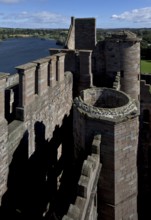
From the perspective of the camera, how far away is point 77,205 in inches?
307

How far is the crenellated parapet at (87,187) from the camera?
7.45 m

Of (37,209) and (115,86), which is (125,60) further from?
(37,209)

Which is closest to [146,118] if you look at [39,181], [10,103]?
[39,181]

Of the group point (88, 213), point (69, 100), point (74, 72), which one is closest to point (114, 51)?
point (74, 72)

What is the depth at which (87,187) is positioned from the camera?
26.9ft

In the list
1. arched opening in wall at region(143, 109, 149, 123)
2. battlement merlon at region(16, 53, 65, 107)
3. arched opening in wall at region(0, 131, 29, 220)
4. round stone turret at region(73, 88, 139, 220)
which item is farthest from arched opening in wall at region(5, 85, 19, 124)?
arched opening in wall at region(143, 109, 149, 123)

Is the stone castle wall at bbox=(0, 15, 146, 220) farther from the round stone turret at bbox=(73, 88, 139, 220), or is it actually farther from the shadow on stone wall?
the shadow on stone wall

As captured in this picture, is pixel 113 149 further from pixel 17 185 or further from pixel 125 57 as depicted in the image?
pixel 125 57

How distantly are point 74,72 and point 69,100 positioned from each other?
168 centimetres

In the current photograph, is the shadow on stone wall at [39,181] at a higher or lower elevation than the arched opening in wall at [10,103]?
lower

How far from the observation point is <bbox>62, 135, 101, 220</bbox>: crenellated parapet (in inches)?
293

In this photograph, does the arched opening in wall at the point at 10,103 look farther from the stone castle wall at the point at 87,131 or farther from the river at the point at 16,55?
the river at the point at 16,55

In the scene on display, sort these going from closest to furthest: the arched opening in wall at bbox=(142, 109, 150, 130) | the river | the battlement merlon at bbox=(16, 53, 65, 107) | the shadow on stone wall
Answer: the shadow on stone wall < the battlement merlon at bbox=(16, 53, 65, 107) < the arched opening in wall at bbox=(142, 109, 150, 130) < the river

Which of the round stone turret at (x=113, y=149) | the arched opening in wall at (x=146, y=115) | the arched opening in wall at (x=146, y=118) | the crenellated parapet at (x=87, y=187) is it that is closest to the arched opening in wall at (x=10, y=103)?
the round stone turret at (x=113, y=149)
